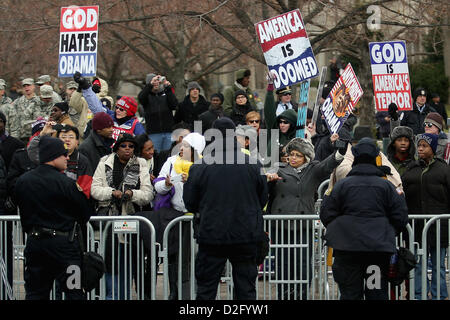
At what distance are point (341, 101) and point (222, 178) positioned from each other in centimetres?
270

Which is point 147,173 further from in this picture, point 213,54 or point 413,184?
point 213,54

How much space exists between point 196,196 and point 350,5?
11.0 m

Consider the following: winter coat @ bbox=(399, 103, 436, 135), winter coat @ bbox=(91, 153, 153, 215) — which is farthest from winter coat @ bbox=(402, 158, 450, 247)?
winter coat @ bbox=(399, 103, 436, 135)

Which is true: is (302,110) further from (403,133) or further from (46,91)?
(46,91)

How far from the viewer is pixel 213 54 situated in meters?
31.3

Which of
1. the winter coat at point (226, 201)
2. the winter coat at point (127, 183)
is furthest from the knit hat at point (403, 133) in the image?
the winter coat at point (127, 183)

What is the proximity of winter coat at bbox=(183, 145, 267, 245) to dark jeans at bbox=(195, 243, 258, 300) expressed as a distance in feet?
0.40

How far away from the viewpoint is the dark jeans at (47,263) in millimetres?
9320

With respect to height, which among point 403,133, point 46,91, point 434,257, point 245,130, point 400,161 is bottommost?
point 434,257

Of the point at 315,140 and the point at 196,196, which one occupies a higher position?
the point at 315,140

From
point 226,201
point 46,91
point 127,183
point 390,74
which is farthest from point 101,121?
point 390,74

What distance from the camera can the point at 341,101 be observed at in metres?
11.6

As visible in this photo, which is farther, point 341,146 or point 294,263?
point 294,263

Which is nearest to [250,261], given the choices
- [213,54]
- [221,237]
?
[221,237]
